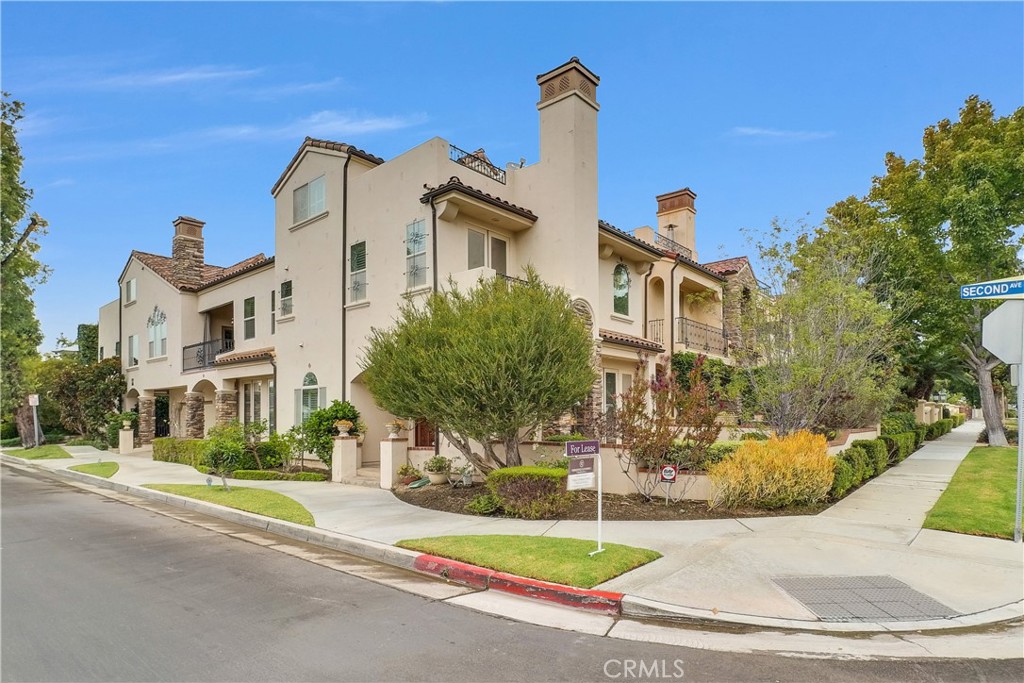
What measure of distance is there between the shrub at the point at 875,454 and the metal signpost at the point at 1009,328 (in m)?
5.18

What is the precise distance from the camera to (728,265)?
26.0 metres

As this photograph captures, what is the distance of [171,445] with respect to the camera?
2188cm

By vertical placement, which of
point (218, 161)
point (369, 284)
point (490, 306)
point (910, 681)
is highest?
point (218, 161)

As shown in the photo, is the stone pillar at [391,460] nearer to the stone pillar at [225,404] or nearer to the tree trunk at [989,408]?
the stone pillar at [225,404]

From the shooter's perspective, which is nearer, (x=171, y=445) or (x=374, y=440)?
(x=374, y=440)

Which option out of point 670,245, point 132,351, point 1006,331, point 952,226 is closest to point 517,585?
point 1006,331

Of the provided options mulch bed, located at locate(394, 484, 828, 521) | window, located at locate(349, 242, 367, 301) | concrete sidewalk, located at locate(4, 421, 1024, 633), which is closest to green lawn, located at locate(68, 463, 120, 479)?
window, located at locate(349, 242, 367, 301)

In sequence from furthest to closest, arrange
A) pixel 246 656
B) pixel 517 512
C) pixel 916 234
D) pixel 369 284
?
1. pixel 916 234
2. pixel 369 284
3. pixel 517 512
4. pixel 246 656

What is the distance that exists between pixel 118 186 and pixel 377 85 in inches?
390

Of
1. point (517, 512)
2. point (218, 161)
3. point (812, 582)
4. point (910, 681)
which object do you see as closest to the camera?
point (910, 681)

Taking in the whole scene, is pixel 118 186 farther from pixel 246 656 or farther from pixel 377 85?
pixel 246 656

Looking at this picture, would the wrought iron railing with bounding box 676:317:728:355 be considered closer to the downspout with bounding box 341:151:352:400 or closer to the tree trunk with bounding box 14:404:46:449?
the downspout with bounding box 341:151:352:400

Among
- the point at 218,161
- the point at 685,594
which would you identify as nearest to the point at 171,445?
the point at 218,161

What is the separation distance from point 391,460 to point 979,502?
11.6 m
